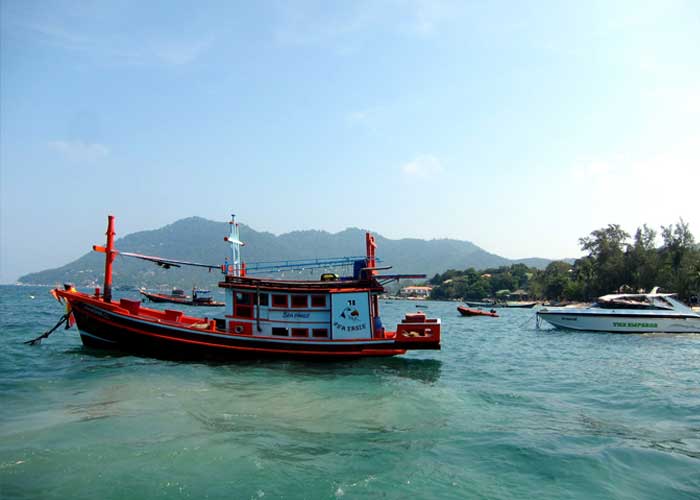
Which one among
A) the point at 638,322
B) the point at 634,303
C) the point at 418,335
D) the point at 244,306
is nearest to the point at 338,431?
the point at 418,335

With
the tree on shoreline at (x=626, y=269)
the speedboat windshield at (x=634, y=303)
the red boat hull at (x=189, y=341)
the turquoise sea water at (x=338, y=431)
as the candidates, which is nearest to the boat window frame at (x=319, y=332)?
the red boat hull at (x=189, y=341)

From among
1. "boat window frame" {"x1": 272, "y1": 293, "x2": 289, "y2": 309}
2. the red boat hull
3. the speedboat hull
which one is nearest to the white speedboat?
the speedboat hull

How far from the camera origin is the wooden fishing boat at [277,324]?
18156 mm

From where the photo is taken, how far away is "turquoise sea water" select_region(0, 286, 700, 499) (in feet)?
23.1

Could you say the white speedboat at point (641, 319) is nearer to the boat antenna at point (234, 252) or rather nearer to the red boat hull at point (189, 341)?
the red boat hull at point (189, 341)

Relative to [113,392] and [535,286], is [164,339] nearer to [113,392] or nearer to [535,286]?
[113,392]

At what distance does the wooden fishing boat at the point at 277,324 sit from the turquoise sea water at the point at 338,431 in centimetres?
107

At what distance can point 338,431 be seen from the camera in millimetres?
9422

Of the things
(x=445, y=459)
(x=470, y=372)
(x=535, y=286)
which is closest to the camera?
(x=445, y=459)

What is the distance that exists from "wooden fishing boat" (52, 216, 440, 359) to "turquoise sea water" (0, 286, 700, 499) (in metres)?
1.07

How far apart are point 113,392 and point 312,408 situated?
18.0 ft

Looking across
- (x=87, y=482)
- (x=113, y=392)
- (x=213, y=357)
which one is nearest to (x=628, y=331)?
(x=213, y=357)

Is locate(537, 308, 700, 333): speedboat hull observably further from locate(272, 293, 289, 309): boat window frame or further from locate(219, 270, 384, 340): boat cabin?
locate(272, 293, 289, 309): boat window frame

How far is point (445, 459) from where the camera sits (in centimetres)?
813
